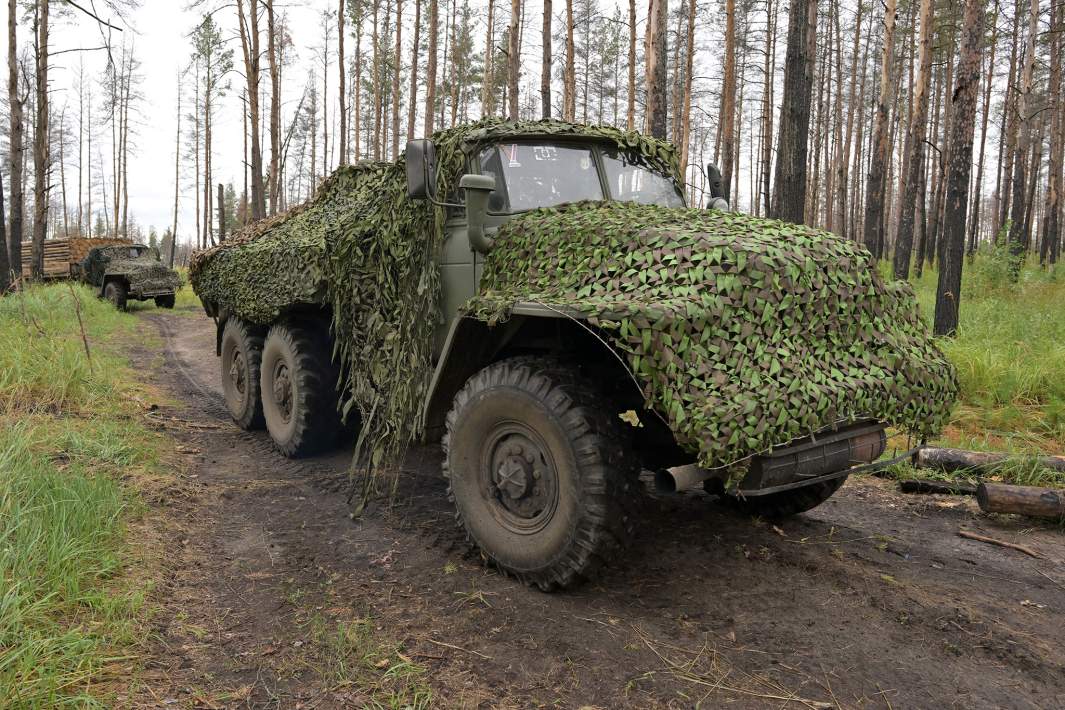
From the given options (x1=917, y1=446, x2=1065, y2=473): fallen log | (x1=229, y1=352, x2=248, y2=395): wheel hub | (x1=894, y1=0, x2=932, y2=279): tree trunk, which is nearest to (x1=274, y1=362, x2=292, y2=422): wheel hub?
(x1=229, y1=352, x2=248, y2=395): wheel hub

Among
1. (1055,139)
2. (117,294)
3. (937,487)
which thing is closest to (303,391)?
(937,487)

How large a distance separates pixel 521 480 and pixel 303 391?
2.81 meters

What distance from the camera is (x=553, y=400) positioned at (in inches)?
118

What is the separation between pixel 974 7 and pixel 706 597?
30.2 ft

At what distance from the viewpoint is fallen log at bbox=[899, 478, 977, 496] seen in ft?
15.5

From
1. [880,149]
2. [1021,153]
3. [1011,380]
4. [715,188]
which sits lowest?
[1011,380]

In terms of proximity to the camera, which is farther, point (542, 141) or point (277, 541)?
point (542, 141)

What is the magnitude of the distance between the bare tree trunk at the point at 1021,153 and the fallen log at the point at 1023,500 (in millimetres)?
11781

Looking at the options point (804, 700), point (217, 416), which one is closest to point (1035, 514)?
point (804, 700)

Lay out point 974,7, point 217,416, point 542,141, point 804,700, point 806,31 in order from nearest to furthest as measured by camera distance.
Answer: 1. point 804,700
2. point 542,141
3. point 217,416
4. point 806,31
5. point 974,7

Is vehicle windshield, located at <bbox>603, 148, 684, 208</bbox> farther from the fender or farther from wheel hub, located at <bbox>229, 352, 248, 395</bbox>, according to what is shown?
wheel hub, located at <bbox>229, 352, 248, 395</bbox>

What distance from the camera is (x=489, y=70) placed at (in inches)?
871

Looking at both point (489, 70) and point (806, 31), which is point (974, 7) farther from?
point (489, 70)

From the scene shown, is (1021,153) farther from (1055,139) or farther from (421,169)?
(421,169)
